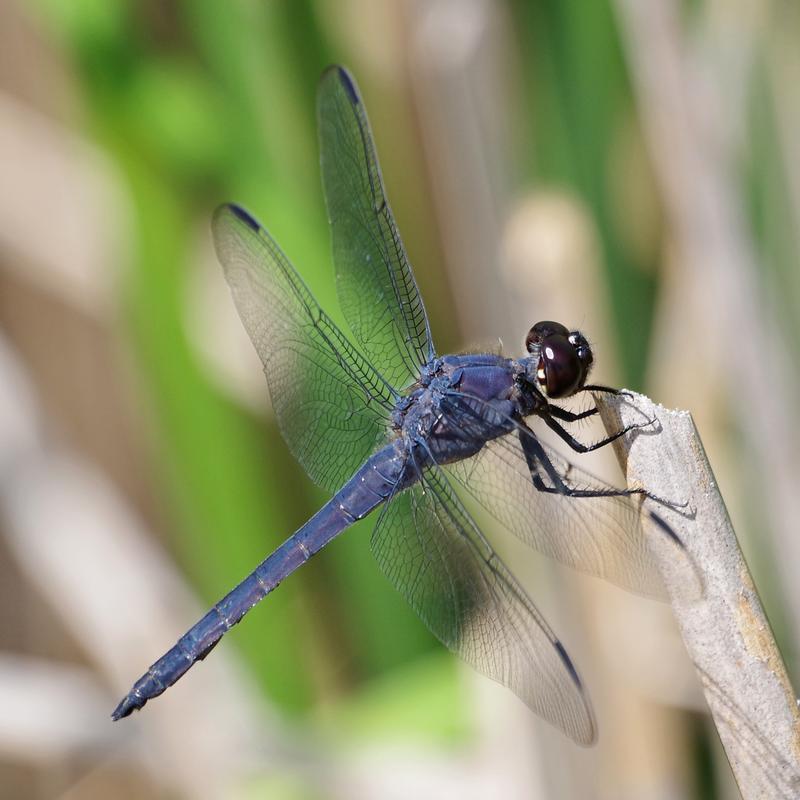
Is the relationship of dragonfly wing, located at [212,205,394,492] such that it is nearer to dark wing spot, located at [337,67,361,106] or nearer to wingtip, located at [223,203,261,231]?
wingtip, located at [223,203,261,231]

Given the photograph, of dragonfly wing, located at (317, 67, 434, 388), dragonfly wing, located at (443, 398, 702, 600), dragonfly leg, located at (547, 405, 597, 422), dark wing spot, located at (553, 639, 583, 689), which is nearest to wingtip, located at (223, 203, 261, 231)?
dragonfly wing, located at (317, 67, 434, 388)

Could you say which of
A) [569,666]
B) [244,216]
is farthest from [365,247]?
[569,666]

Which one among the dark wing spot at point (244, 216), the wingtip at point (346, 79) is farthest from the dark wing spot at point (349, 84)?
the dark wing spot at point (244, 216)

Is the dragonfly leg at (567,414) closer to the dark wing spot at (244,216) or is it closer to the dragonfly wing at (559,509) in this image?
the dragonfly wing at (559,509)

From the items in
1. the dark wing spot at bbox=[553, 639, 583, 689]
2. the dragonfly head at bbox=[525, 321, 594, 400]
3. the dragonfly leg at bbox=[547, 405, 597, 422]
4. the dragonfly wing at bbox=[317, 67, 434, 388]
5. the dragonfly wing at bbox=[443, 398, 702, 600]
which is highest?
the dragonfly wing at bbox=[317, 67, 434, 388]

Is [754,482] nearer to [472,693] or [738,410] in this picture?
[738,410]

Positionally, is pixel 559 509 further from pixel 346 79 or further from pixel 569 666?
pixel 346 79

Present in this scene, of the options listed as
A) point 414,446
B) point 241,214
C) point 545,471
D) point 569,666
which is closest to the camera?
point 569,666
